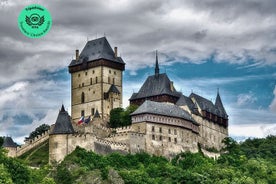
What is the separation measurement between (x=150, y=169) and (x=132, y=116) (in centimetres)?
1085

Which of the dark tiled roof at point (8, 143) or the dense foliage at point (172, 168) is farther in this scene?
Result: the dark tiled roof at point (8, 143)

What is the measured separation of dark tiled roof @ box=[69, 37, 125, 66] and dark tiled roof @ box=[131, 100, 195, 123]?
12605mm

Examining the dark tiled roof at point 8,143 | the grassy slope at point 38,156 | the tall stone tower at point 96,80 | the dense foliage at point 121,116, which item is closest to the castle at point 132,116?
the tall stone tower at point 96,80

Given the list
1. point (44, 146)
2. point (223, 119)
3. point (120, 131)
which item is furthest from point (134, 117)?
point (223, 119)

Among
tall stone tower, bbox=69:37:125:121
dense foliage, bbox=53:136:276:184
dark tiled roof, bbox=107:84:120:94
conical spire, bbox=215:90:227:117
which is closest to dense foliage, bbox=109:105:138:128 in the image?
tall stone tower, bbox=69:37:125:121

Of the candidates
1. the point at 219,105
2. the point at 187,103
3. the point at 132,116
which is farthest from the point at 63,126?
the point at 219,105

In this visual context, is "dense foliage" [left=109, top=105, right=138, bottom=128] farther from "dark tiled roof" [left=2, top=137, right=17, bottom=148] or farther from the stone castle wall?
"dark tiled roof" [left=2, top=137, right=17, bottom=148]

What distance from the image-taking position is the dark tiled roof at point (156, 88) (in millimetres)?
114500

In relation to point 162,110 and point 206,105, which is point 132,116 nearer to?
point 162,110

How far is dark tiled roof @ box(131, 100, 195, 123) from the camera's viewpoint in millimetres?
105250

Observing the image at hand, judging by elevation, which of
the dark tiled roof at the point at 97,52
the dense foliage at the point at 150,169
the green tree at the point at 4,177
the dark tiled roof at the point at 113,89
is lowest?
the green tree at the point at 4,177

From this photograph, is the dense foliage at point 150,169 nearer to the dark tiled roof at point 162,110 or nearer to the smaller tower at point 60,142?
the smaller tower at point 60,142

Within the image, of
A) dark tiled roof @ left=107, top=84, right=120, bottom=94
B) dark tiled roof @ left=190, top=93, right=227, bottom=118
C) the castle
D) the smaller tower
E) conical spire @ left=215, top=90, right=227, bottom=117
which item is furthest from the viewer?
conical spire @ left=215, top=90, right=227, bottom=117

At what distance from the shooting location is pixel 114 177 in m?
91.2
